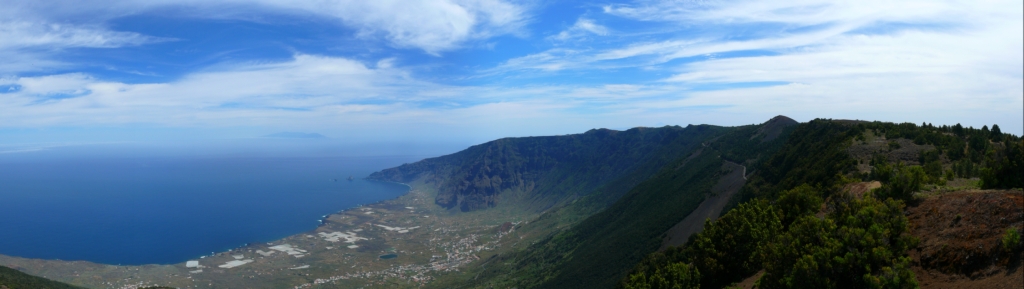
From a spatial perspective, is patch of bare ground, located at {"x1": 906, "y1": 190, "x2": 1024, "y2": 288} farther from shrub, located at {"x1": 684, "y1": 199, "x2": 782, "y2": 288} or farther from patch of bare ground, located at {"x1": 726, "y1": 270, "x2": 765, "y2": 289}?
shrub, located at {"x1": 684, "y1": 199, "x2": 782, "y2": 288}

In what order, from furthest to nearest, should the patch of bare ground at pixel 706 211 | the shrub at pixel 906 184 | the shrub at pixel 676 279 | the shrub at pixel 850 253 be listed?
the patch of bare ground at pixel 706 211 < the shrub at pixel 676 279 < the shrub at pixel 906 184 < the shrub at pixel 850 253

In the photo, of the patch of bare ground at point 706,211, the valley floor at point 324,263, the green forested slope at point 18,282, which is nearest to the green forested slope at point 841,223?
the patch of bare ground at point 706,211

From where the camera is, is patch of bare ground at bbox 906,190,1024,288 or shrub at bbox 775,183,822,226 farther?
shrub at bbox 775,183,822,226

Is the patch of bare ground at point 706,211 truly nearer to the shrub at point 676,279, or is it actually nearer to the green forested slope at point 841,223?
the green forested slope at point 841,223

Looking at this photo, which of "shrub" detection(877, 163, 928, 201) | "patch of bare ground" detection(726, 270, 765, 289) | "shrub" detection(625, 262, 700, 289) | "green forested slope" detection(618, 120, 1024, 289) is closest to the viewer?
"green forested slope" detection(618, 120, 1024, 289)

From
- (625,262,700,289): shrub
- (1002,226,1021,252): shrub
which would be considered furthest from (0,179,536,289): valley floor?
(1002,226,1021,252): shrub

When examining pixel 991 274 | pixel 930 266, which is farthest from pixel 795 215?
pixel 991 274

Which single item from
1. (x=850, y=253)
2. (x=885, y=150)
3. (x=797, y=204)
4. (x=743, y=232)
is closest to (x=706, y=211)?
(x=885, y=150)

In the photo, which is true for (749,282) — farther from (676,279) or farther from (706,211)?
(706,211)

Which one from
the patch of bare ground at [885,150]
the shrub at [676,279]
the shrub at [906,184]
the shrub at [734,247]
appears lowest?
the shrub at [676,279]
